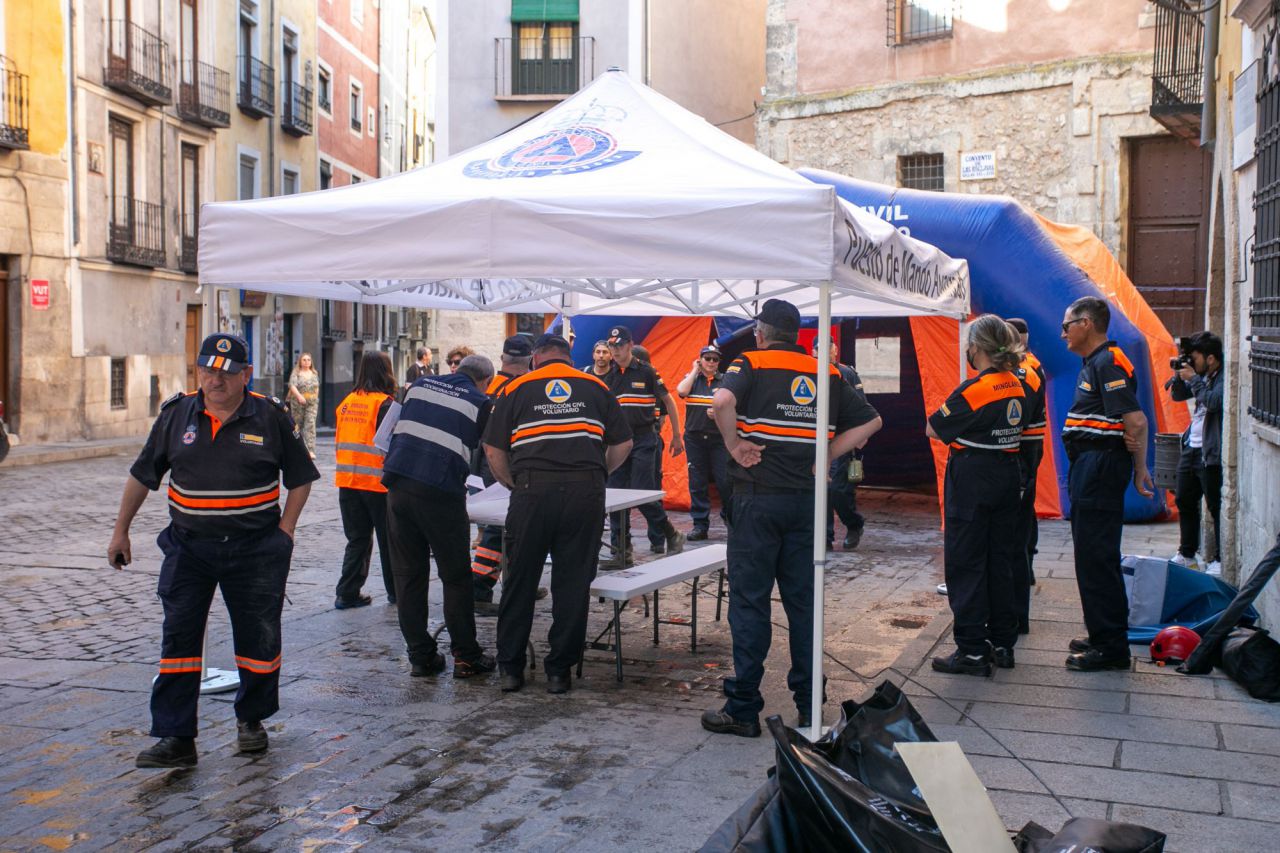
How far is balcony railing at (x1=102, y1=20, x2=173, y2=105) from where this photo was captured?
24.7 meters

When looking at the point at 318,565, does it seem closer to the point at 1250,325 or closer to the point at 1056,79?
the point at 1250,325

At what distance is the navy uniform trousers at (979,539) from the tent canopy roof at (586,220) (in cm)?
100

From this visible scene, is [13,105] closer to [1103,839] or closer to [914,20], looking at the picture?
[914,20]

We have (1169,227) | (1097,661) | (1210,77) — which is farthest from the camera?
(1169,227)

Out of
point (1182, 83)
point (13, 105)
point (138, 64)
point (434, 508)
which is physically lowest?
point (434, 508)

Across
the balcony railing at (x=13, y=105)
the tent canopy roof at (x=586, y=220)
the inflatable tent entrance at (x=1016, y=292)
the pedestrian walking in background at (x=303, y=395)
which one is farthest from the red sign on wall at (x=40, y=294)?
the tent canopy roof at (x=586, y=220)

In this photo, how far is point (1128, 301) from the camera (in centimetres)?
1384

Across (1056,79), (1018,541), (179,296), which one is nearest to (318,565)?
(1018,541)

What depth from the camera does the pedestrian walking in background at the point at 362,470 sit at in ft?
26.0

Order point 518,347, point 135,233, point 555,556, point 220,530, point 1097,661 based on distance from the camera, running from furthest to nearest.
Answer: point 135,233 < point 518,347 < point 1097,661 < point 555,556 < point 220,530

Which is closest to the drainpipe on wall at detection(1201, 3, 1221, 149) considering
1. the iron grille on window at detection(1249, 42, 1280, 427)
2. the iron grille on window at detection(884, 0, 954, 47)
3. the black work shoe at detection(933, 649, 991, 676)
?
the iron grille on window at detection(1249, 42, 1280, 427)

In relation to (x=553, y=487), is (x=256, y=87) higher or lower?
higher

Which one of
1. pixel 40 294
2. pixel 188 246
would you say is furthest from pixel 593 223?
pixel 188 246

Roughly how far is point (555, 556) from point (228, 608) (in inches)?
63.6
